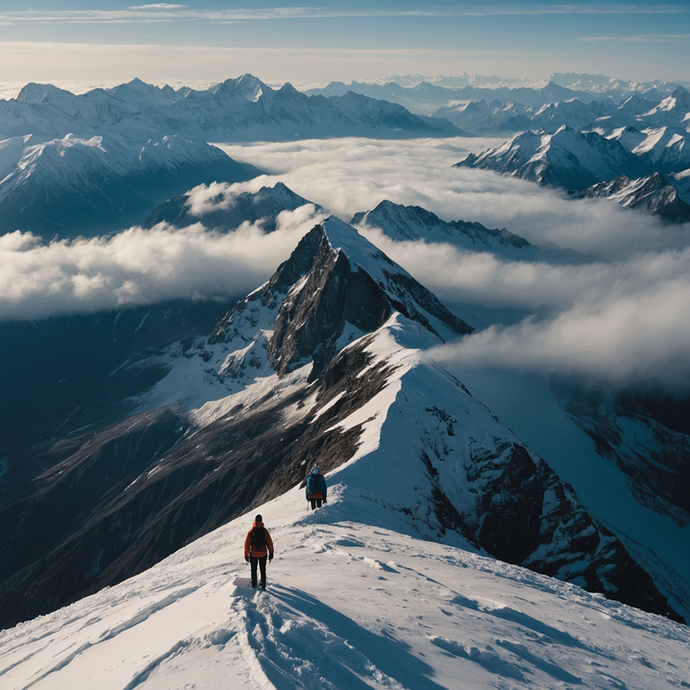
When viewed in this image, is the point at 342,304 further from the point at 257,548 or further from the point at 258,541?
the point at 257,548

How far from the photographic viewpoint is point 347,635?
18906 mm

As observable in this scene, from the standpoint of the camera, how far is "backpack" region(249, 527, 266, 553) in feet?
74.4

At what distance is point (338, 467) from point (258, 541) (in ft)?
124

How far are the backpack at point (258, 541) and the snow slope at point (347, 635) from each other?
166 centimetres

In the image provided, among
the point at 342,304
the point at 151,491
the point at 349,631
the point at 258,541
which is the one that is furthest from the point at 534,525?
the point at 151,491

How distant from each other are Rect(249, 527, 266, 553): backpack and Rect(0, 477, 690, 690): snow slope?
166cm

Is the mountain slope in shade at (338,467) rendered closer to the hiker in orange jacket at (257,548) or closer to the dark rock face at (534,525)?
the dark rock face at (534,525)

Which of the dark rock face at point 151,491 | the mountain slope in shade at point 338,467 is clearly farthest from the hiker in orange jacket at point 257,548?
the dark rock face at point 151,491

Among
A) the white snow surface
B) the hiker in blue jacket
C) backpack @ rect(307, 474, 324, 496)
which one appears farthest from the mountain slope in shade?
the white snow surface

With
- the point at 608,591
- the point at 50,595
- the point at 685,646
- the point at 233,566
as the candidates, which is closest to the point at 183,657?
the point at 233,566

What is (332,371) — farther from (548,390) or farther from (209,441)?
(548,390)

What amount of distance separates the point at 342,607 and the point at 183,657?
7.08m

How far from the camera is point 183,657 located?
672 inches

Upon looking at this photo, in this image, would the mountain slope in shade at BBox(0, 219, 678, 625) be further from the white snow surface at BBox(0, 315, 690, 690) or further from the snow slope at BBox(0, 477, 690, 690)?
the snow slope at BBox(0, 477, 690, 690)
